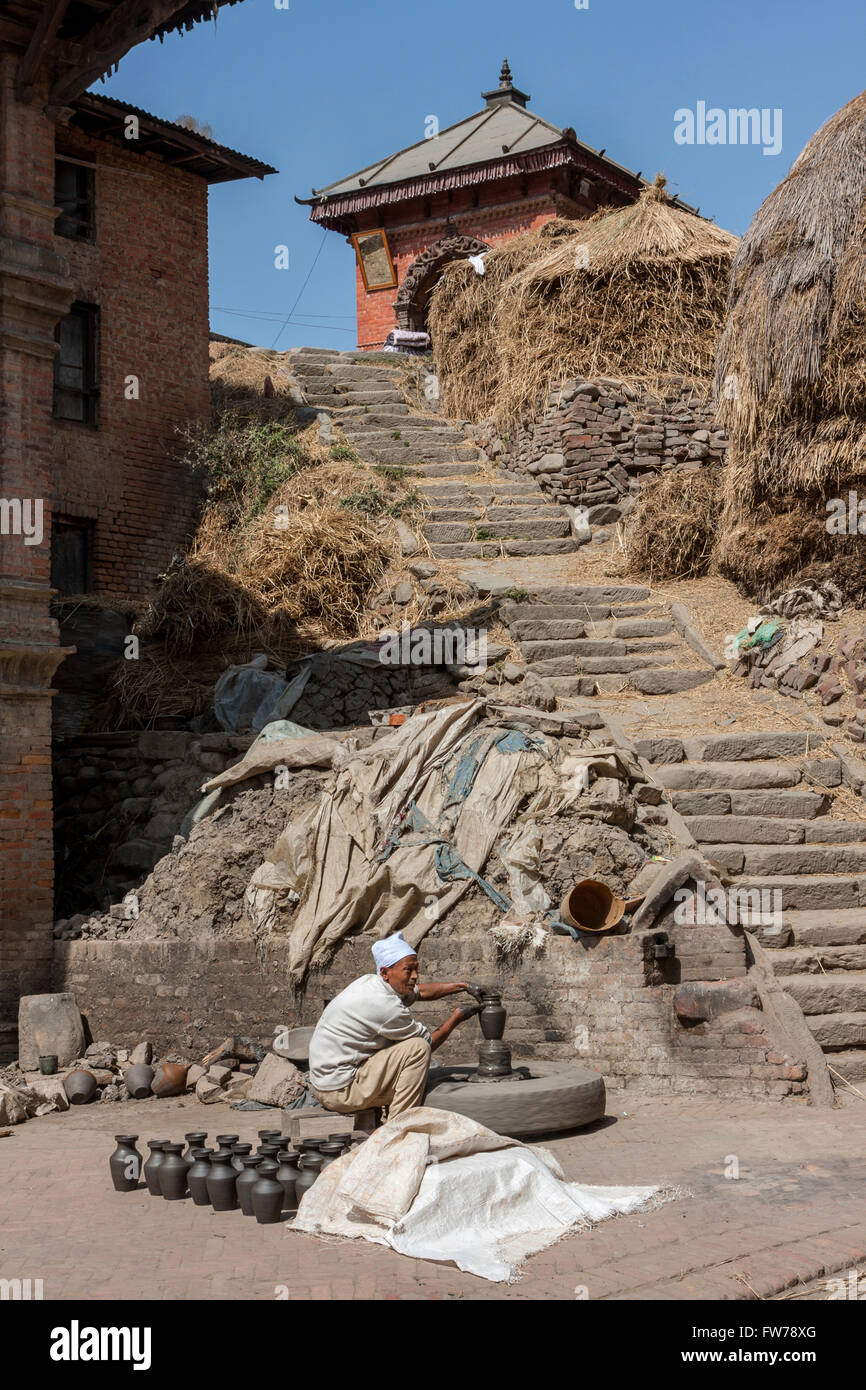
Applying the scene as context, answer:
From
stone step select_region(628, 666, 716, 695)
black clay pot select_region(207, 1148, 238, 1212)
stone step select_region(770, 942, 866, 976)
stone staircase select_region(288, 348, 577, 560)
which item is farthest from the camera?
stone staircase select_region(288, 348, 577, 560)

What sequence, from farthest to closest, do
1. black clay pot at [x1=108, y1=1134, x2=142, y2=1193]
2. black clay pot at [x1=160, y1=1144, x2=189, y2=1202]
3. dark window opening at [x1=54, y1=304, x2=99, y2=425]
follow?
1. dark window opening at [x1=54, y1=304, x2=99, y2=425]
2. black clay pot at [x1=108, y1=1134, x2=142, y2=1193]
3. black clay pot at [x1=160, y1=1144, x2=189, y2=1202]

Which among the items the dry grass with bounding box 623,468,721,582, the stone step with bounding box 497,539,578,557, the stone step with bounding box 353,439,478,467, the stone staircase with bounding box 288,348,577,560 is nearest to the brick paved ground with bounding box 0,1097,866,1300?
the dry grass with bounding box 623,468,721,582

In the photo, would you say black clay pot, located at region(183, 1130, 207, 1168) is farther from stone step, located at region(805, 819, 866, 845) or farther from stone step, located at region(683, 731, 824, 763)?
stone step, located at region(683, 731, 824, 763)

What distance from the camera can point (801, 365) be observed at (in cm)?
1159

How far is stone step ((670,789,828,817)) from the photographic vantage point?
955 centimetres

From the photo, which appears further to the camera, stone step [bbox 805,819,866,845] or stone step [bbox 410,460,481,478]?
stone step [bbox 410,460,481,478]

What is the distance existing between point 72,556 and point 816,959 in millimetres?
10720

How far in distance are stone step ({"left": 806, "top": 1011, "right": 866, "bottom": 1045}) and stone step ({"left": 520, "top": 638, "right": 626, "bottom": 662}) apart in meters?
5.11

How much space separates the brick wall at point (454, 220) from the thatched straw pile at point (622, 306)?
5136mm

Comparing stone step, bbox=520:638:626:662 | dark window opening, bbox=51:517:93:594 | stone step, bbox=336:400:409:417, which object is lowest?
stone step, bbox=520:638:626:662

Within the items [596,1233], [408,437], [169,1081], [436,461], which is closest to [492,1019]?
[596,1233]

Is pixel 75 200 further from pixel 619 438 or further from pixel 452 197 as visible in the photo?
pixel 452 197
